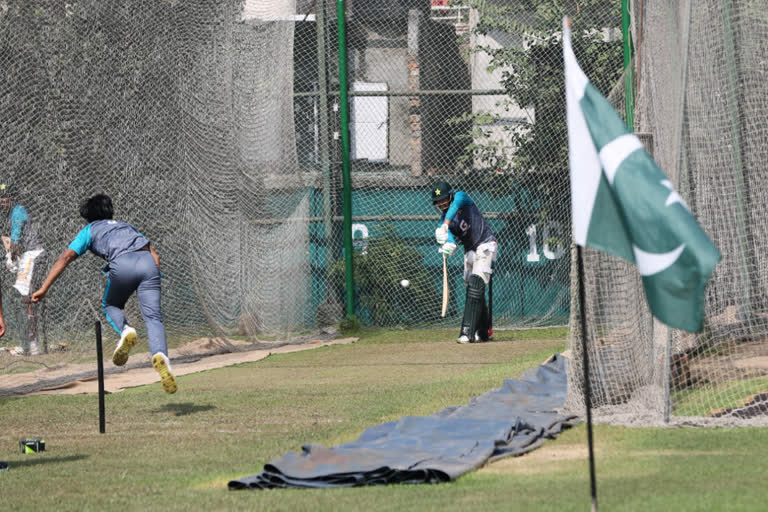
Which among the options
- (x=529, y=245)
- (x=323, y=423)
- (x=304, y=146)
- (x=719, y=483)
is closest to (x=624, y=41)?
(x=529, y=245)

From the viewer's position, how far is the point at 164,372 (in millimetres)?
10234

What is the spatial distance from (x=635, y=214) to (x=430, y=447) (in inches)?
102

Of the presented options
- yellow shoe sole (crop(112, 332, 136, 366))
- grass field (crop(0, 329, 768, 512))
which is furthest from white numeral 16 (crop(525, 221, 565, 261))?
yellow shoe sole (crop(112, 332, 136, 366))

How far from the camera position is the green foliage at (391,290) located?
18281mm

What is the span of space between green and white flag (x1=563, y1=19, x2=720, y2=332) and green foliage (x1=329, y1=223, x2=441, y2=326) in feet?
40.6

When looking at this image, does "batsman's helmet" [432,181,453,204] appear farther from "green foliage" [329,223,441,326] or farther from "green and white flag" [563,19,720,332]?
"green and white flag" [563,19,720,332]

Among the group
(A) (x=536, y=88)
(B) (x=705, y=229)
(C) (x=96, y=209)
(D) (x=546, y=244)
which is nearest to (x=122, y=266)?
(C) (x=96, y=209)

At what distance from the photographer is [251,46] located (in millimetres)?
17188

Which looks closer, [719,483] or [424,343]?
[719,483]

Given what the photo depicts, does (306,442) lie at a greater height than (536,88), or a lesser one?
lesser

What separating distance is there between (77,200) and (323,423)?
19.6 feet

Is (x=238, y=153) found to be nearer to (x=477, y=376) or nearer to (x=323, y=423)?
(x=477, y=376)

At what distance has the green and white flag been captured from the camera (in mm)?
5344

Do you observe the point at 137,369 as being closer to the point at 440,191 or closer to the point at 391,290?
the point at 440,191
